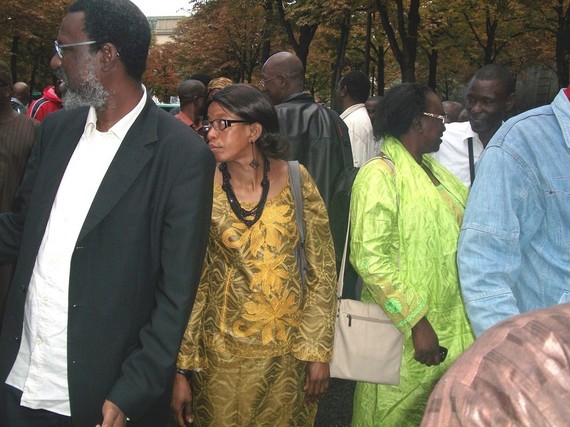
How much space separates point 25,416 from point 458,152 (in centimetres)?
303

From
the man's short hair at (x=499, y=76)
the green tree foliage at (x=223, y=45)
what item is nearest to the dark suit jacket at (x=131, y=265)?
the man's short hair at (x=499, y=76)

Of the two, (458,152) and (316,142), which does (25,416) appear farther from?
(458,152)

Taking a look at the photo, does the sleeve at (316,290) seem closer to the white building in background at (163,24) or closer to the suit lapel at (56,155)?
the suit lapel at (56,155)

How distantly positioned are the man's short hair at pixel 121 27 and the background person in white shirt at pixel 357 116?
140 inches

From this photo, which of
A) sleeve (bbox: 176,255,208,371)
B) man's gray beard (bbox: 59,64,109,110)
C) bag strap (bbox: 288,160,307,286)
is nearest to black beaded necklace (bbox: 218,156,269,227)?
bag strap (bbox: 288,160,307,286)

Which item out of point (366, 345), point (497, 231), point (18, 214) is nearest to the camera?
point (497, 231)

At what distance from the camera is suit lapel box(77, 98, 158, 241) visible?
220cm

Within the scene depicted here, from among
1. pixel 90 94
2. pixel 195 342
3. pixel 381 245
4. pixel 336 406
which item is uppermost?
pixel 90 94

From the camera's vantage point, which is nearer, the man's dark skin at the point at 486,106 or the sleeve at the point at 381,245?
the sleeve at the point at 381,245

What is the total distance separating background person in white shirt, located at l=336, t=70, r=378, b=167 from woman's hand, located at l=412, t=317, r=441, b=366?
2.91m

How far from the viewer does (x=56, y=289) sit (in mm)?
2248

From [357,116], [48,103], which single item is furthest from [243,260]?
[48,103]

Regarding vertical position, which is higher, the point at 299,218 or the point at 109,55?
the point at 109,55

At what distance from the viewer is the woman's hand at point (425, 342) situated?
3.05 meters
